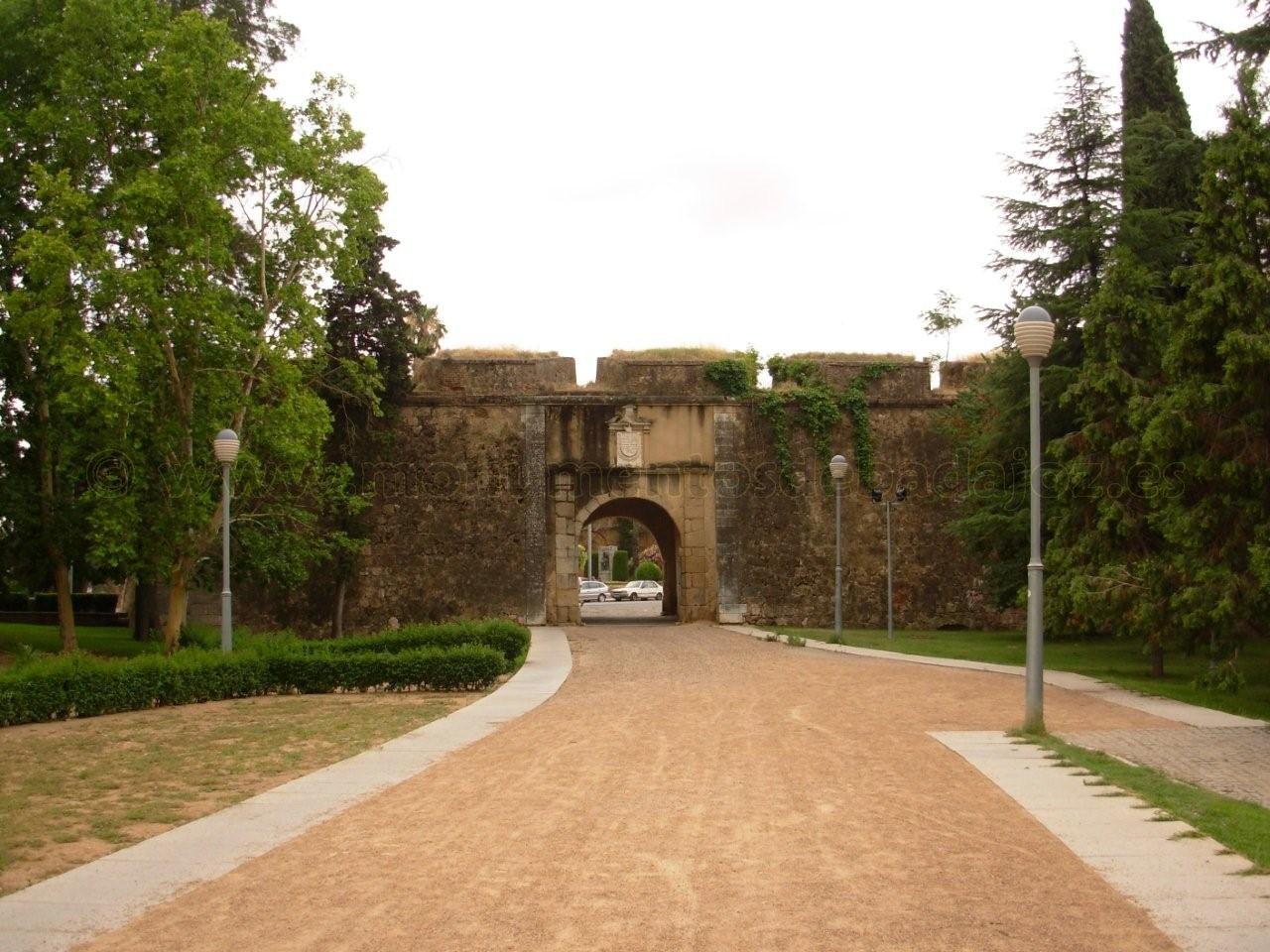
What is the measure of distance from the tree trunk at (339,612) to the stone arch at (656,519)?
219 inches

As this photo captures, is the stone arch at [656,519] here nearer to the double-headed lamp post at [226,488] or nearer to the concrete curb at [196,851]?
the double-headed lamp post at [226,488]

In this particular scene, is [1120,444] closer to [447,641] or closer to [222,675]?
[447,641]

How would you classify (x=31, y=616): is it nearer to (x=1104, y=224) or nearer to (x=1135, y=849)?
(x=1104, y=224)

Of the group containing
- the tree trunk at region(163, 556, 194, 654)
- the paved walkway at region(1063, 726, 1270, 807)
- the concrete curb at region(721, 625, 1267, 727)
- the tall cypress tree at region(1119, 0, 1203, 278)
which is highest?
the tall cypress tree at region(1119, 0, 1203, 278)

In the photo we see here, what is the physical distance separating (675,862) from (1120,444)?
11.7 metres

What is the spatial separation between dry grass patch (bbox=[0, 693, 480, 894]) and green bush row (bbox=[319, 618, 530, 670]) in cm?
272

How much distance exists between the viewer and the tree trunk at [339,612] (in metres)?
27.6

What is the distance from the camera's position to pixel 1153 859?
667cm

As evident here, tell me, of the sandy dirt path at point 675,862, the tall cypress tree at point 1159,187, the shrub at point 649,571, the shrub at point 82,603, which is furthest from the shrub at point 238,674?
the shrub at point 649,571

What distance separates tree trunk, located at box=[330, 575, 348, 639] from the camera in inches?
1088

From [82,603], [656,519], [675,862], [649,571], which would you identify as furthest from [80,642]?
[649,571]

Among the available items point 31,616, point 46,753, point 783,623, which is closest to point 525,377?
point 783,623

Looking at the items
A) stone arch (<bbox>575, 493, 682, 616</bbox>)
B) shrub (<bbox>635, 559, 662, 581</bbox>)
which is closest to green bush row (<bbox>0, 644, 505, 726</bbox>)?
stone arch (<bbox>575, 493, 682, 616</bbox>)

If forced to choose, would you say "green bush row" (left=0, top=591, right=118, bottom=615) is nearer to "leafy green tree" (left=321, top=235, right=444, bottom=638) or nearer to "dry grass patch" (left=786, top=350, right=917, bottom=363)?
"leafy green tree" (left=321, top=235, right=444, bottom=638)
